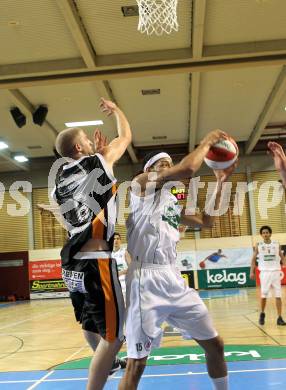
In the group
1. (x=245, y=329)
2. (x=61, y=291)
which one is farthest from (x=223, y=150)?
(x=61, y=291)

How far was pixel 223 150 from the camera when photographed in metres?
3.69

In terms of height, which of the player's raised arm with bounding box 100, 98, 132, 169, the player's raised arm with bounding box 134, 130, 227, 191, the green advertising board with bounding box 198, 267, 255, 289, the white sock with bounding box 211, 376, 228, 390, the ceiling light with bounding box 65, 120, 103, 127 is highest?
the ceiling light with bounding box 65, 120, 103, 127

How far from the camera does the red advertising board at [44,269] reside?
73.1 ft

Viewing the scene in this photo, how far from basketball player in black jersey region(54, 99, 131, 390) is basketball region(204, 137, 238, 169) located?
68 cm

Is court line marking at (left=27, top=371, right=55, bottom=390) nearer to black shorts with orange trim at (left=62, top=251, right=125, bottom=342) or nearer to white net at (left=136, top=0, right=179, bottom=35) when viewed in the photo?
black shorts with orange trim at (left=62, top=251, right=125, bottom=342)

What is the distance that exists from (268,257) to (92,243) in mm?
7633

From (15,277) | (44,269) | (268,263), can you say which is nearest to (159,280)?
(268,263)

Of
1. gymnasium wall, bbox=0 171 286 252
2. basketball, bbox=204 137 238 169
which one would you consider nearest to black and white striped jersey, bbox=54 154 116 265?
basketball, bbox=204 137 238 169

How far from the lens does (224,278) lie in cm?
2062

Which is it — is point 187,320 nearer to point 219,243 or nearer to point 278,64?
point 278,64

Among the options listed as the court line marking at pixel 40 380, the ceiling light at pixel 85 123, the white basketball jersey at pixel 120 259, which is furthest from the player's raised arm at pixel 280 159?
the ceiling light at pixel 85 123

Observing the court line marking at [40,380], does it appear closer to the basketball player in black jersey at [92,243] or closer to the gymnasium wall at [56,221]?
the basketball player in black jersey at [92,243]

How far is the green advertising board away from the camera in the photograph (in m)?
20.6

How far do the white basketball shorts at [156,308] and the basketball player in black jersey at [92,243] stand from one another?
4.0 inches
